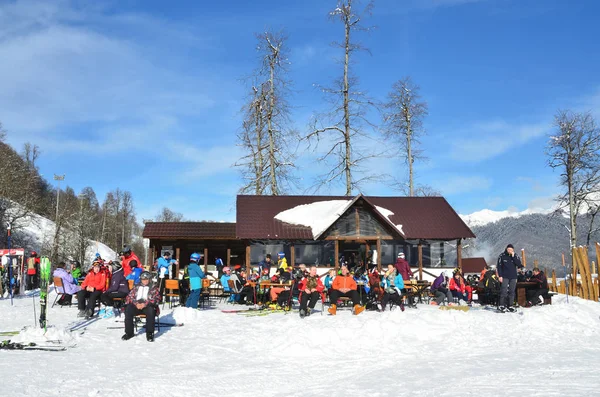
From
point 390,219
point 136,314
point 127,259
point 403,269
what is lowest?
point 136,314

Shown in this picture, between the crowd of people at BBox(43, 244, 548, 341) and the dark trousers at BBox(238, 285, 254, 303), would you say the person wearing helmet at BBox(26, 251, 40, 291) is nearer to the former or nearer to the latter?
the crowd of people at BBox(43, 244, 548, 341)

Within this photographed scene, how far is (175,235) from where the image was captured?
25141 millimetres

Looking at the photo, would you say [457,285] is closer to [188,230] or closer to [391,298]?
[391,298]

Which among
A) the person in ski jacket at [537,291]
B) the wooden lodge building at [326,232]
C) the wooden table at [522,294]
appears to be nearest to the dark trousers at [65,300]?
the wooden lodge building at [326,232]

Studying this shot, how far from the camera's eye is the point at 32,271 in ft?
72.2

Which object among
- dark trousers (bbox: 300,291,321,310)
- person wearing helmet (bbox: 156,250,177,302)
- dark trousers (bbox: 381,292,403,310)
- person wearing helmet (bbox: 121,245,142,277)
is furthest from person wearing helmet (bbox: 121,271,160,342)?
dark trousers (bbox: 381,292,403,310)

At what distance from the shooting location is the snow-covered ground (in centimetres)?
661

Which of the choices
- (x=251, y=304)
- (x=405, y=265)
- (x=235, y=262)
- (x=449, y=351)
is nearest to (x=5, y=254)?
(x=251, y=304)

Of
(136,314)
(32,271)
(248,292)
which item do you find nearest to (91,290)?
(136,314)

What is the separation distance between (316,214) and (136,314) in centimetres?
1494

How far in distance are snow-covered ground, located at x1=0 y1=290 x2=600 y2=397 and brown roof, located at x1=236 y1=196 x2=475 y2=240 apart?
10004 mm

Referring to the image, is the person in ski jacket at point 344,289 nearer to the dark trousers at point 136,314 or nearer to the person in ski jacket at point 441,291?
the person in ski jacket at point 441,291

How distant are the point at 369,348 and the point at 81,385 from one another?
5.13m

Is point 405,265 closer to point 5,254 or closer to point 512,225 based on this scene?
point 5,254
